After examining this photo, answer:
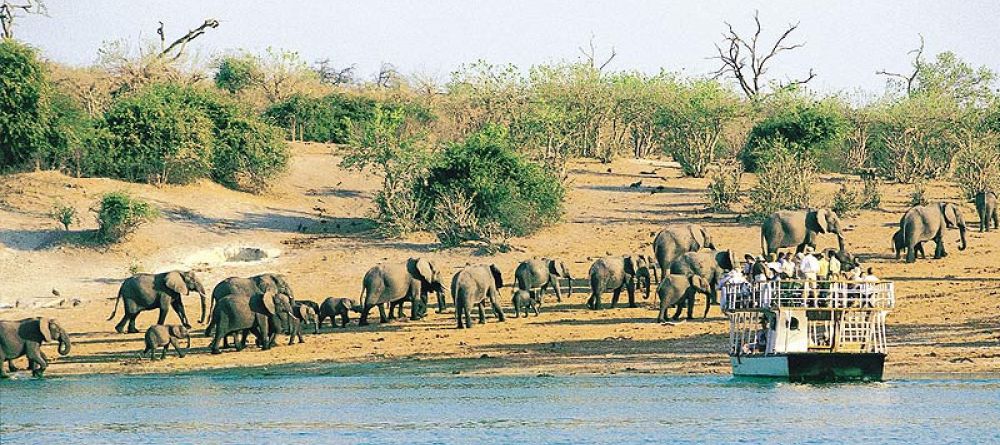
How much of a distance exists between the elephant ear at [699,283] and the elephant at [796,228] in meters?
4.31

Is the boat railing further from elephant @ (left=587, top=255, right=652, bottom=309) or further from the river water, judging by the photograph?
elephant @ (left=587, top=255, right=652, bottom=309)

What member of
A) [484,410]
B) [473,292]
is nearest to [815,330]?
[484,410]

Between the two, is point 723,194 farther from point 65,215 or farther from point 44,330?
point 44,330

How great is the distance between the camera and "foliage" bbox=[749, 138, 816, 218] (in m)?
45.2

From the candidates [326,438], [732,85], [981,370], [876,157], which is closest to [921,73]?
[732,85]

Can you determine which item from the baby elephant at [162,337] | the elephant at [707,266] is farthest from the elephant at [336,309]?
the elephant at [707,266]

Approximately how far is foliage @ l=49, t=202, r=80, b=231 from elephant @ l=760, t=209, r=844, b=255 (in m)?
17.1

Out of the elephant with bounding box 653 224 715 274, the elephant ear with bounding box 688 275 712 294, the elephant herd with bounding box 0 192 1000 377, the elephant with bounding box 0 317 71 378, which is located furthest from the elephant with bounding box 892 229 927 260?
the elephant with bounding box 0 317 71 378

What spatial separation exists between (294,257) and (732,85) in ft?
104

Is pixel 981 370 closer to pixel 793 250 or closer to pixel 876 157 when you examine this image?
pixel 793 250

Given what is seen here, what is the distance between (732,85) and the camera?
234 feet

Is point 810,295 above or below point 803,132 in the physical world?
below

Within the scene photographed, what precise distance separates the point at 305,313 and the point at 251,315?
1.79m

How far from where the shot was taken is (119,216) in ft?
142
